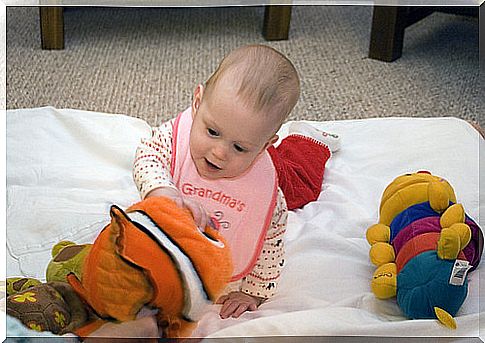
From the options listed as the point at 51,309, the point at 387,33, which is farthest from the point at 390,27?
the point at 51,309

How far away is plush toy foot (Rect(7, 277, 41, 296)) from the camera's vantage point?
742 millimetres

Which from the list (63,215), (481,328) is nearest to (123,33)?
(63,215)

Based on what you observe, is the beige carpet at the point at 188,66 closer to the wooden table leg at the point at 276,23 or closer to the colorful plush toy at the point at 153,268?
the wooden table leg at the point at 276,23

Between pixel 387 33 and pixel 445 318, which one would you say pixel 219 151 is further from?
pixel 387 33

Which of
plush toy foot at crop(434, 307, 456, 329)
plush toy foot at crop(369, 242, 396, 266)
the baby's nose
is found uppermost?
the baby's nose

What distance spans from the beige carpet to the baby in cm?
10

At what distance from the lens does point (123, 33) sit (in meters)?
0.94

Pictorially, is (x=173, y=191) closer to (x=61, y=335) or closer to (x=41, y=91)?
(x=61, y=335)

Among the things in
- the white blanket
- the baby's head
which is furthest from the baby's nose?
the white blanket

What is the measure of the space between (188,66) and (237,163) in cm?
20

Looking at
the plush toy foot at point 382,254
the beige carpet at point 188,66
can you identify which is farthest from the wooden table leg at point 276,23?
the plush toy foot at point 382,254

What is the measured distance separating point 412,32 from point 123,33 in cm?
43

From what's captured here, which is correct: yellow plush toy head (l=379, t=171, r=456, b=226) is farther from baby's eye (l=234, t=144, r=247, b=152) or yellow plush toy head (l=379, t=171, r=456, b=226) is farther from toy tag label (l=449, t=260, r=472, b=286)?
baby's eye (l=234, t=144, r=247, b=152)

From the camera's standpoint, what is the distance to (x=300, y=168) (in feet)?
3.06
